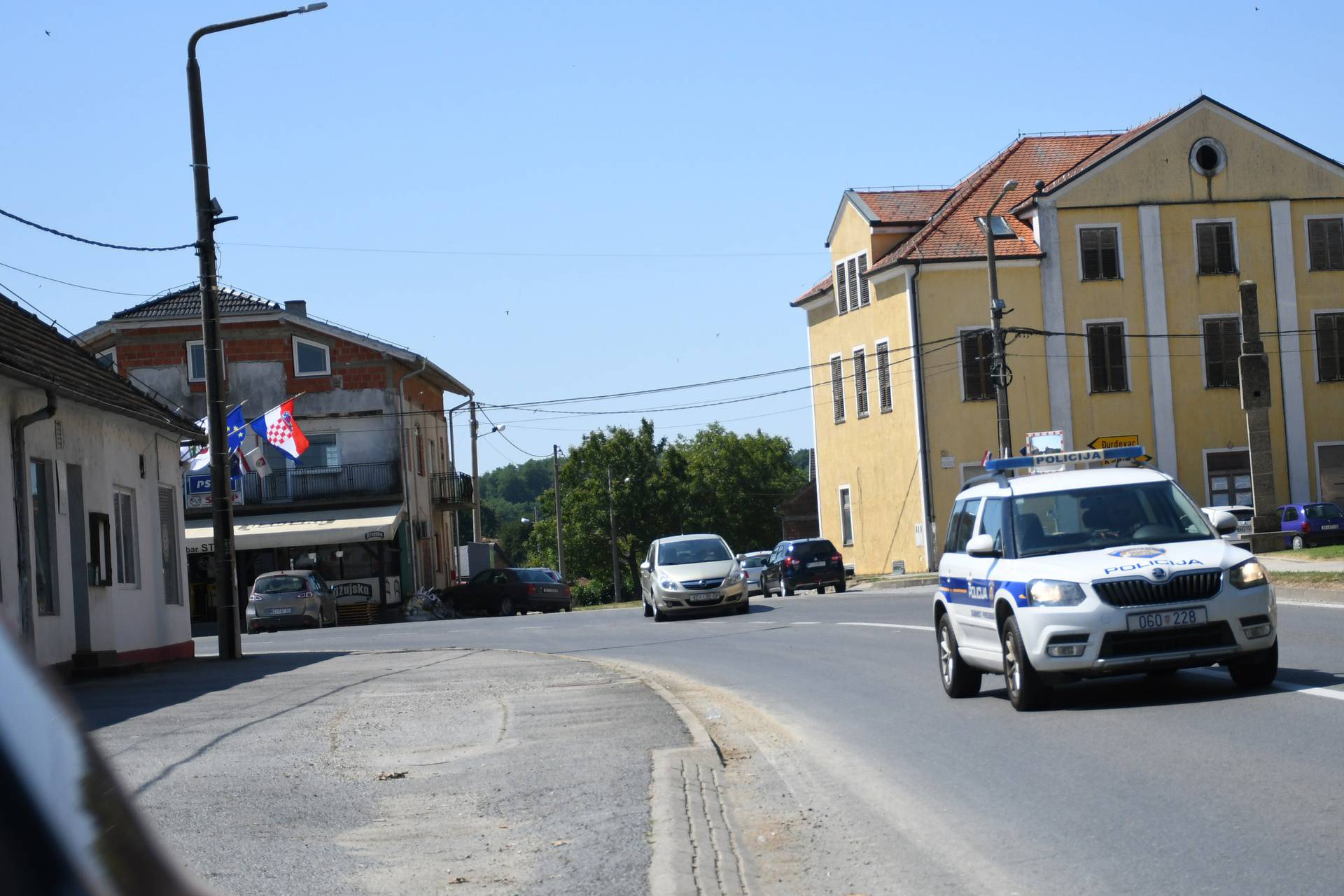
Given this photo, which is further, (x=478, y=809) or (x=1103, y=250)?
(x=1103, y=250)

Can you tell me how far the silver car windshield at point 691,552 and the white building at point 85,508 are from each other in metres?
11.1

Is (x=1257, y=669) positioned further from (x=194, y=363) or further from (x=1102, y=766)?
(x=194, y=363)

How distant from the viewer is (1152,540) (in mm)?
12148

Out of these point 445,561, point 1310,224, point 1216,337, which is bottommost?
point 445,561

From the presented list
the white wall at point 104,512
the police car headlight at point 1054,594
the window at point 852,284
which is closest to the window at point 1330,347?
the window at point 852,284

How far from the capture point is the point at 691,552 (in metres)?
34.7

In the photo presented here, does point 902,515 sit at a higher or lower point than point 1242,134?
lower

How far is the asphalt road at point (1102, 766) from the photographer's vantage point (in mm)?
6438

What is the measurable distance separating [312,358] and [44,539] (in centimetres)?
3847

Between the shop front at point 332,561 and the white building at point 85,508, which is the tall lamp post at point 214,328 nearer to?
the white building at point 85,508

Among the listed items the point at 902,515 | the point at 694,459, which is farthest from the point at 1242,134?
the point at 694,459

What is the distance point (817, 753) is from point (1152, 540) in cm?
332

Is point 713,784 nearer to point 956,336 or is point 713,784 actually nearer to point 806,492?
point 956,336

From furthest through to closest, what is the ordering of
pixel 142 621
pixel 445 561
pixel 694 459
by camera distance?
pixel 694 459
pixel 445 561
pixel 142 621
